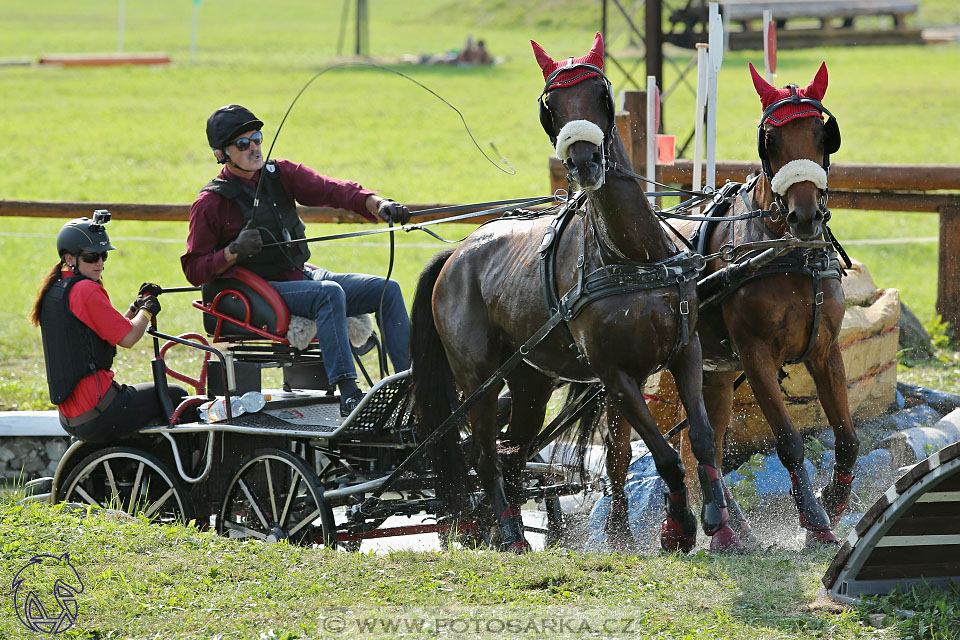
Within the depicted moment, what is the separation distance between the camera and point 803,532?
18.0 feet

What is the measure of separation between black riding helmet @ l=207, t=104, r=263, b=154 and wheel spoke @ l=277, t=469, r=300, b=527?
1.70m

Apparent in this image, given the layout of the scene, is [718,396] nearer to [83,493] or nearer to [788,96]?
[788,96]

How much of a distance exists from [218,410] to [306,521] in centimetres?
75

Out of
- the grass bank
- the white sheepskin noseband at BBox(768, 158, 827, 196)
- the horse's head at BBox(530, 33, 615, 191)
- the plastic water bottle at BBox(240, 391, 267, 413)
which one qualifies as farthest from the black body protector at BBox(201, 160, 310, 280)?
the white sheepskin noseband at BBox(768, 158, 827, 196)

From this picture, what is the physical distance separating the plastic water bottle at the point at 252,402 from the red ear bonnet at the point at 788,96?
272 cm

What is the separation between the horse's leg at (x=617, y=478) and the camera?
573 centimetres

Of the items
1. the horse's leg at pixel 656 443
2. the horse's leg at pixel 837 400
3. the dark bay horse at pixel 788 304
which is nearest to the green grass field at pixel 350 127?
the horse's leg at pixel 656 443

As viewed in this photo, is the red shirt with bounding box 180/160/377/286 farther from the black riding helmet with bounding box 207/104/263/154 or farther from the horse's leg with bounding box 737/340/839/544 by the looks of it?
the horse's leg with bounding box 737/340/839/544

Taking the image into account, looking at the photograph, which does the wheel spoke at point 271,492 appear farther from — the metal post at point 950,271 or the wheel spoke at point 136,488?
the metal post at point 950,271

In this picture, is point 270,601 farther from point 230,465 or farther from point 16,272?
point 16,272

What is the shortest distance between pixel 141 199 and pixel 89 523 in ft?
43.6

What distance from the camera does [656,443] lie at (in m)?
4.51

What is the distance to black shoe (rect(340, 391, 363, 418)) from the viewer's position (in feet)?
17.9

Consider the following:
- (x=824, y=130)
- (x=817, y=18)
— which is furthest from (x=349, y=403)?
(x=817, y=18)
